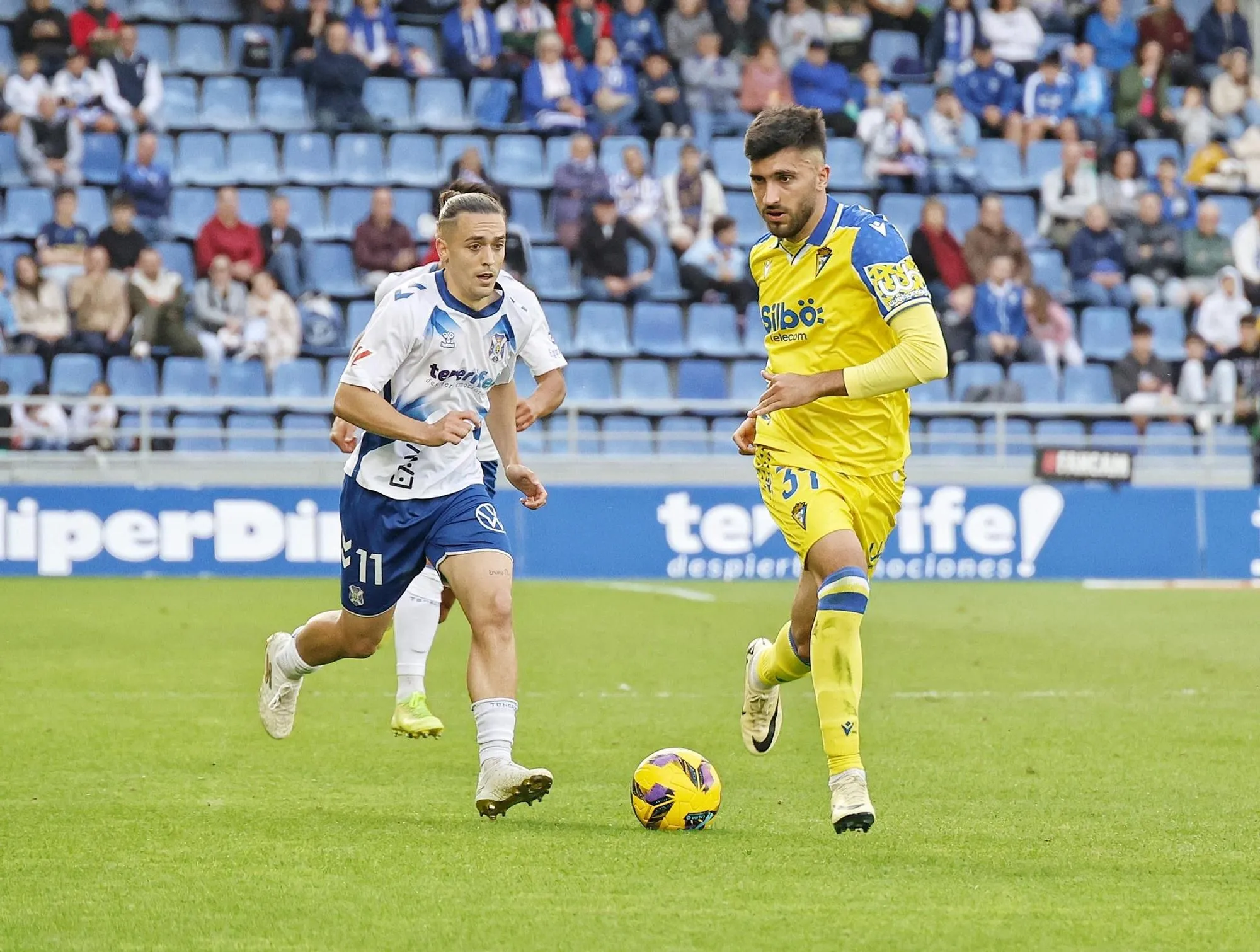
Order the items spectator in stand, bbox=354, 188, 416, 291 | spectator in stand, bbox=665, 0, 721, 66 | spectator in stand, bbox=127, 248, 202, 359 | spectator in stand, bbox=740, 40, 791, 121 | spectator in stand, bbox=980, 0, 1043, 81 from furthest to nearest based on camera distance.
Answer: spectator in stand, bbox=980, 0, 1043, 81 < spectator in stand, bbox=665, 0, 721, 66 < spectator in stand, bbox=740, 40, 791, 121 < spectator in stand, bbox=354, 188, 416, 291 < spectator in stand, bbox=127, 248, 202, 359

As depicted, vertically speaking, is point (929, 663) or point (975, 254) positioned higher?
point (975, 254)

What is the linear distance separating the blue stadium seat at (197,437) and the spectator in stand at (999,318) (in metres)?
8.16

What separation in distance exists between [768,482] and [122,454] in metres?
11.9

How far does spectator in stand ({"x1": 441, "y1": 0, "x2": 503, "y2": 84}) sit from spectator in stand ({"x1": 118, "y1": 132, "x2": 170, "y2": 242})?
378 cm

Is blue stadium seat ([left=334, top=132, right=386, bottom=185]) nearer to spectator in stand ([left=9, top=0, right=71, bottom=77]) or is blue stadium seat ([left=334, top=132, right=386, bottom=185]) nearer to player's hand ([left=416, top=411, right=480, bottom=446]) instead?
spectator in stand ([left=9, top=0, right=71, bottom=77])

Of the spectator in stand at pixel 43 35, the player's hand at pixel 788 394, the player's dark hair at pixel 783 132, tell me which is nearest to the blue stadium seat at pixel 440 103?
the spectator in stand at pixel 43 35

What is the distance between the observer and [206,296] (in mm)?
19750

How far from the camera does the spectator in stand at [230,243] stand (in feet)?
65.5

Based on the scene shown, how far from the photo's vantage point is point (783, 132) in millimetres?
6426

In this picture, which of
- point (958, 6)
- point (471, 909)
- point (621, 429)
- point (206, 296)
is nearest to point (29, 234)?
point (206, 296)

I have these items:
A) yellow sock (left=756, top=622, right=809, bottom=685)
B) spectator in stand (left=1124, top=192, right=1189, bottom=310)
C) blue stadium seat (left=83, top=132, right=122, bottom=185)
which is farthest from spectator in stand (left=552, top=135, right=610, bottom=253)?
yellow sock (left=756, top=622, right=809, bottom=685)

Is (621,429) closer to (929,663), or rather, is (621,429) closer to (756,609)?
(756,609)

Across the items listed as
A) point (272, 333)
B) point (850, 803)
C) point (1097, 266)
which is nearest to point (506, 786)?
point (850, 803)

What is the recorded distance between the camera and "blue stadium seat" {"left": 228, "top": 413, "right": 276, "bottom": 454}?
771 inches
